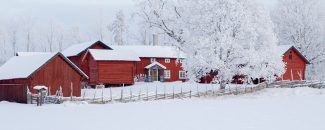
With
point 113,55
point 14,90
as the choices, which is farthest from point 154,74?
point 14,90

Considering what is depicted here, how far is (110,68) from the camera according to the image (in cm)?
6309

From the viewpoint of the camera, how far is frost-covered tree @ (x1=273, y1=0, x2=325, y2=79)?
69875mm

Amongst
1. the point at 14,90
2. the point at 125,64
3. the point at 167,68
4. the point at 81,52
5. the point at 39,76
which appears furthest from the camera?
the point at 167,68

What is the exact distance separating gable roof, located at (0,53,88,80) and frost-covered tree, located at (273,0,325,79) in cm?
3587

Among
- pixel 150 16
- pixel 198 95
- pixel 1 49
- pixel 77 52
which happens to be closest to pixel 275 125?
pixel 198 95

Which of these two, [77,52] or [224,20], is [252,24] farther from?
[77,52]

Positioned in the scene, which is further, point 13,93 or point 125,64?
point 125,64

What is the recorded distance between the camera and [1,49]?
117688 millimetres

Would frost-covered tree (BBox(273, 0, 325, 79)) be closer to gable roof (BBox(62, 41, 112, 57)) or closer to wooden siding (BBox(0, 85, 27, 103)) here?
gable roof (BBox(62, 41, 112, 57))

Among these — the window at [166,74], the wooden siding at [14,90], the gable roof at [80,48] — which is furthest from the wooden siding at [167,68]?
the wooden siding at [14,90]

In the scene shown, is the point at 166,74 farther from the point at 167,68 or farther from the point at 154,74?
the point at 154,74

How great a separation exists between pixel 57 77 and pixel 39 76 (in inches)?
76.3

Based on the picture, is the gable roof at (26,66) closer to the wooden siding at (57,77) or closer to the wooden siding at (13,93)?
the wooden siding at (57,77)

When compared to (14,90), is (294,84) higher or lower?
higher
